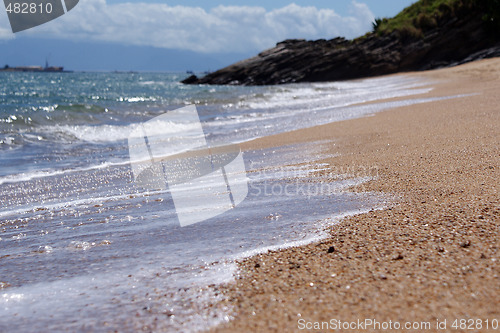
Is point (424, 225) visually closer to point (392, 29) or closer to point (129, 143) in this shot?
point (129, 143)

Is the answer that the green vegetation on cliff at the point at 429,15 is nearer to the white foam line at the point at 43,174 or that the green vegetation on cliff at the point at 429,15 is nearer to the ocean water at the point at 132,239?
the ocean water at the point at 132,239

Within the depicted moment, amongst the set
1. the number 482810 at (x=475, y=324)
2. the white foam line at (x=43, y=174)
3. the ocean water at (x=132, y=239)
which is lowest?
the number 482810 at (x=475, y=324)

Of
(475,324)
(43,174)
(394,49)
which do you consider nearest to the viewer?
(475,324)

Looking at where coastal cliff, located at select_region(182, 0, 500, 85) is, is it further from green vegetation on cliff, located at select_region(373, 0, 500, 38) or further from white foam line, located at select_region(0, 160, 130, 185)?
white foam line, located at select_region(0, 160, 130, 185)

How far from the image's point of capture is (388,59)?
118ft

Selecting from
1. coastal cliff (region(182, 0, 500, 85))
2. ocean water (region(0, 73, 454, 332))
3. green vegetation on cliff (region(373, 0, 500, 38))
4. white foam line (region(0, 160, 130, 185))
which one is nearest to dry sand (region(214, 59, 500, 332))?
ocean water (region(0, 73, 454, 332))

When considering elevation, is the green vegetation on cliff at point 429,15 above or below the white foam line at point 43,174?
above

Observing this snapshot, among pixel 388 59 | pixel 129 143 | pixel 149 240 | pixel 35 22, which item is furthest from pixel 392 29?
pixel 149 240

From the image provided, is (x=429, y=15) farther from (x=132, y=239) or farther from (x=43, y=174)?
(x=132, y=239)

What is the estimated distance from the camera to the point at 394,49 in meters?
36.2

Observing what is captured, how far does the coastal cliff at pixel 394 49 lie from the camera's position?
32.2 metres

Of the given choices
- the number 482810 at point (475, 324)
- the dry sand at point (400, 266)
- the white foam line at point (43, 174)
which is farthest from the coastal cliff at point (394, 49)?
the number 482810 at point (475, 324)

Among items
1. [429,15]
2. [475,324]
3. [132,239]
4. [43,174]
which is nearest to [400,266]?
[475,324]

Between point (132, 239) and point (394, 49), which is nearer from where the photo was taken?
point (132, 239)
